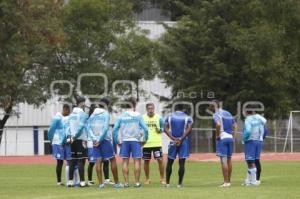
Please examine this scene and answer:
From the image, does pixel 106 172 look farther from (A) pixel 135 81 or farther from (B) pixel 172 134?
(A) pixel 135 81

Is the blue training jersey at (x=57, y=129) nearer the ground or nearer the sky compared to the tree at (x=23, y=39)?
nearer the ground

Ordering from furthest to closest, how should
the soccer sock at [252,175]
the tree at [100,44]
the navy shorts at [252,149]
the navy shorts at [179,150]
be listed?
1. the tree at [100,44]
2. the navy shorts at [252,149]
3. the soccer sock at [252,175]
4. the navy shorts at [179,150]

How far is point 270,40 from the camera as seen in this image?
4994 centimetres

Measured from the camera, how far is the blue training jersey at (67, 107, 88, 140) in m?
21.7

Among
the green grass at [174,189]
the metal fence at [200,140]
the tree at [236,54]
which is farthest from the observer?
the metal fence at [200,140]

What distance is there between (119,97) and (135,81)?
4.67ft

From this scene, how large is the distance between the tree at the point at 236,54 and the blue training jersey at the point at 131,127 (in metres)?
28.9

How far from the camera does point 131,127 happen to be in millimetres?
21734

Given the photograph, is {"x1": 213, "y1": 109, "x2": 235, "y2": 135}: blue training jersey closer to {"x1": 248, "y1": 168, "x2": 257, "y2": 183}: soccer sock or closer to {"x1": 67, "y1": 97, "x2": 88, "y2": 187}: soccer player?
{"x1": 248, "y1": 168, "x2": 257, "y2": 183}: soccer sock

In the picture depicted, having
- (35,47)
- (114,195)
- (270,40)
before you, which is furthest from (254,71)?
(114,195)

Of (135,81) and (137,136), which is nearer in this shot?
(137,136)

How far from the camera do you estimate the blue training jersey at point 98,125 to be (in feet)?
70.3

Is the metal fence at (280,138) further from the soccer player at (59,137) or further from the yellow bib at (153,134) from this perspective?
the soccer player at (59,137)

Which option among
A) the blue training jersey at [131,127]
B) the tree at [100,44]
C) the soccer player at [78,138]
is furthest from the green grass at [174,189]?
the tree at [100,44]
